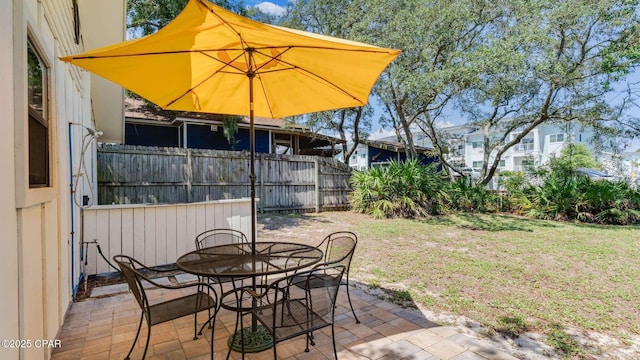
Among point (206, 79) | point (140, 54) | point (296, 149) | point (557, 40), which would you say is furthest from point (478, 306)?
point (296, 149)

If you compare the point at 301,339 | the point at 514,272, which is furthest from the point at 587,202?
the point at 301,339

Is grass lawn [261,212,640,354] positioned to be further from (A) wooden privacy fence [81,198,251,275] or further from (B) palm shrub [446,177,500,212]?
(B) palm shrub [446,177,500,212]

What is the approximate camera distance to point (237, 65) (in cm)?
269

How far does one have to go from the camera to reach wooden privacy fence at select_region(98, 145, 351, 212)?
7344 millimetres

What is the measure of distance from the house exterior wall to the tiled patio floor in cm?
22

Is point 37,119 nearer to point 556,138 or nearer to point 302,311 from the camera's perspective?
point 302,311

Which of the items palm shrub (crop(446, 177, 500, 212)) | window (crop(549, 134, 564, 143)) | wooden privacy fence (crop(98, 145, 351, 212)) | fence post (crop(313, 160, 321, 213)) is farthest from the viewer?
window (crop(549, 134, 564, 143))

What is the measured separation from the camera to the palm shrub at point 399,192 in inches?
375

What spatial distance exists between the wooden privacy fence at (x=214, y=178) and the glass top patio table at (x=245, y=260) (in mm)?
5723

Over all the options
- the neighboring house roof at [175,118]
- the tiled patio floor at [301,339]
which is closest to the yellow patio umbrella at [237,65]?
the tiled patio floor at [301,339]

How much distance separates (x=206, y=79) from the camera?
2875mm

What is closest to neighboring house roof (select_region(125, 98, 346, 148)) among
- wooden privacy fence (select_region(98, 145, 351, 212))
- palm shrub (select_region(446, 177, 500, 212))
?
wooden privacy fence (select_region(98, 145, 351, 212))

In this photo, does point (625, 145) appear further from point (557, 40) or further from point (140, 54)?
point (140, 54)

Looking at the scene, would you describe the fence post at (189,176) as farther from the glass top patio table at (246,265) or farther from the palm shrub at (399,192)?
the glass top patio table at (246,265)
